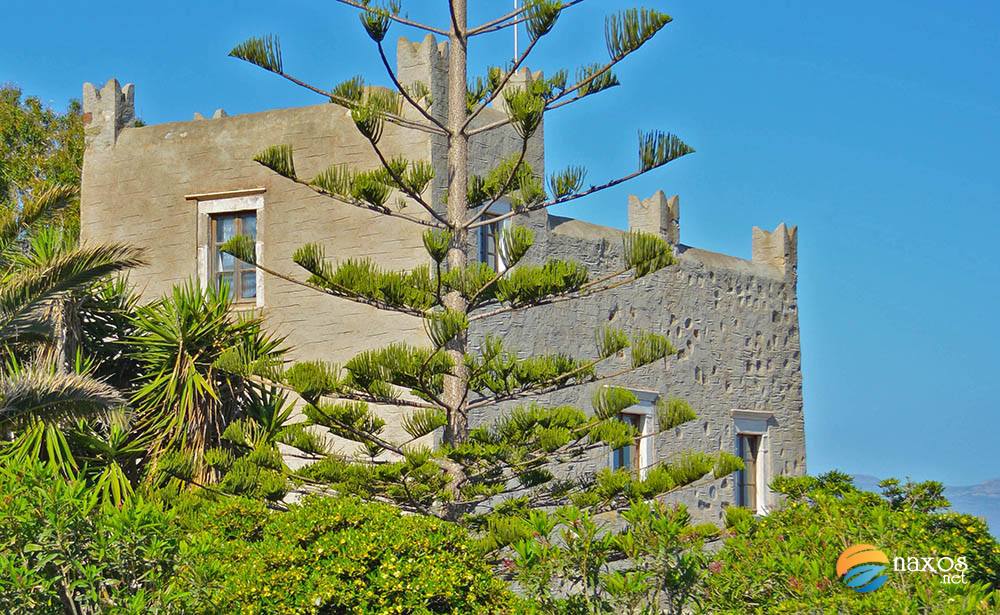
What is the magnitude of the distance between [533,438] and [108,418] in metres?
3.06

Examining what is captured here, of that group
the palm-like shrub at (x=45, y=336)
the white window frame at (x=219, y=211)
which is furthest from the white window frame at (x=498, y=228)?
the palm-like shrub at (x=45, y=336)

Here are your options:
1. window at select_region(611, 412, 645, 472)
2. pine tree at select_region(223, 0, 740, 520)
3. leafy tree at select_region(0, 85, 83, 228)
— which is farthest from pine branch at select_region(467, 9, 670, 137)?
leafy tree at select_region(0, 85, 83, 228)

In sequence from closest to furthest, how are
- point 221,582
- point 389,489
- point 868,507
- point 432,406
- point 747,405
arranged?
point 221,582, point 868,507, point 389,489, point 432,406, point 747,405

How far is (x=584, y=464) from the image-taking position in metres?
12.4

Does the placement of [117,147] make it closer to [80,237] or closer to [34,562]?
[80,237]

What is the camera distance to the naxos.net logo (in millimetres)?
6469

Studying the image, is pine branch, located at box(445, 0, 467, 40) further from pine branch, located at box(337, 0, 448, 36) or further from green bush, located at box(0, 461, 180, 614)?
green bush, located at box(0, 461, 180, 614)

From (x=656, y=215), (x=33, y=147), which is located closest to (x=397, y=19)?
(x=656, y=215)

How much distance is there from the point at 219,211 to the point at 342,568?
594cm

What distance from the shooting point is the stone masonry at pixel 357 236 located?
1097 cm

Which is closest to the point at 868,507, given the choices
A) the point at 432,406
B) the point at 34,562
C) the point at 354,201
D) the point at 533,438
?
the point at 533,438

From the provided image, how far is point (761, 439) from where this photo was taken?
52.2ft

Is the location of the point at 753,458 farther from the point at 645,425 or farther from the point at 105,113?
the point at 105,113

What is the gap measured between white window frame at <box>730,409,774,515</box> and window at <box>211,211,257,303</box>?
249 inches
